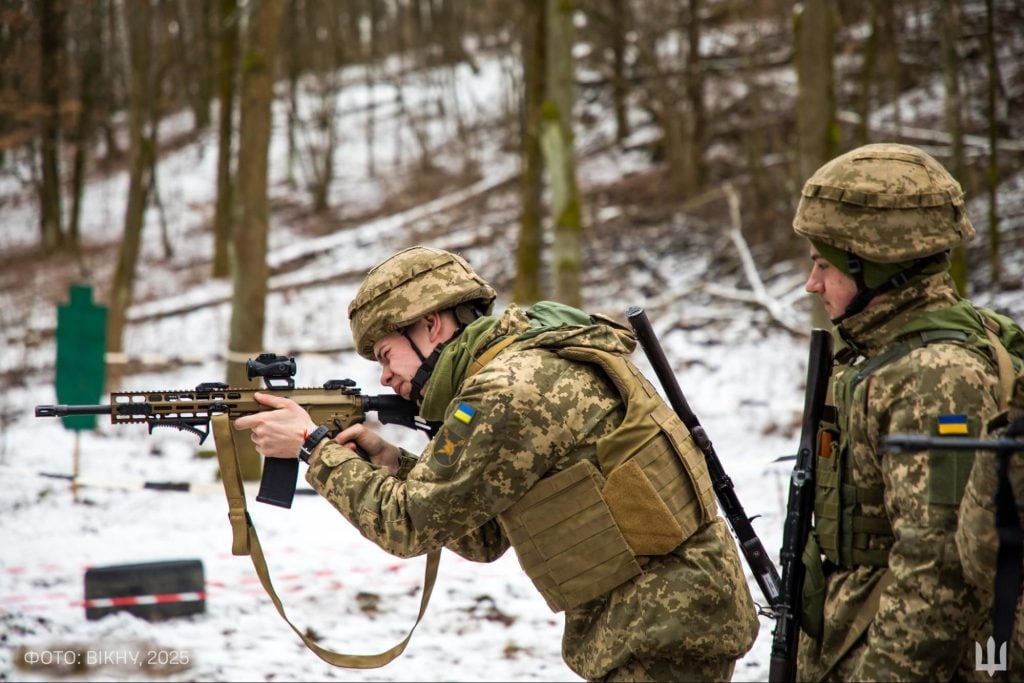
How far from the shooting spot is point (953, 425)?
2.51 m

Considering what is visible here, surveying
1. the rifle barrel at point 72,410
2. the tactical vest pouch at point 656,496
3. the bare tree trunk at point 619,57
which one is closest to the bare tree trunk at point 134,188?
the bare tree trunk at point 619,57

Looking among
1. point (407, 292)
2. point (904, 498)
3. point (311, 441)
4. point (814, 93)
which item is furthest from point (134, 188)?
point (904, 498)

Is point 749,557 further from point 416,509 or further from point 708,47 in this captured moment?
point 708,47

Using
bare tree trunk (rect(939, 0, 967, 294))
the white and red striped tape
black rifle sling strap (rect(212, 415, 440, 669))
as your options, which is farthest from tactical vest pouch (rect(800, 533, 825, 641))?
bare tree trunk (rect(939, 0, 967, 294))

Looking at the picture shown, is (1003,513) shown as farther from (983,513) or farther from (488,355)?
(488,355)

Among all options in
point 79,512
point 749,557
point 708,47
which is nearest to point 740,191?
point 708,47

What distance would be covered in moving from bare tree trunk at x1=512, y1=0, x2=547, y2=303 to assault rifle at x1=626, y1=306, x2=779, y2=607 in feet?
34.2

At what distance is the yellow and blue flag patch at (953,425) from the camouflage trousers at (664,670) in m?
0.96

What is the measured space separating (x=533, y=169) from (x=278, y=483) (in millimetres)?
11373

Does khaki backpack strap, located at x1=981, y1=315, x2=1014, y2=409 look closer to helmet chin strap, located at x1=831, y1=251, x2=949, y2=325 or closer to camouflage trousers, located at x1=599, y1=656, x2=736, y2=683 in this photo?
helmet chin strap, located at x1=831, y1=251, x2=949, y2=325

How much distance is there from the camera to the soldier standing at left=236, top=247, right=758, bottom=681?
2.92 meters

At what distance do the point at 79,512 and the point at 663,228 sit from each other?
12.2m

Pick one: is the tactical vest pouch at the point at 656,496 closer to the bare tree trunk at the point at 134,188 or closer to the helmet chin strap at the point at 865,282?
the helmet chin strap at the point at 865,282

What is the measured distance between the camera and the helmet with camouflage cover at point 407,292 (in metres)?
3.21
